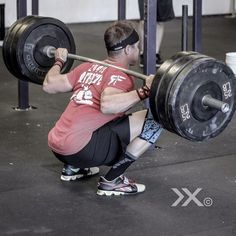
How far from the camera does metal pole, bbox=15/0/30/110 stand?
4367 millimetres

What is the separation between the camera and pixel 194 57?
8.54ft

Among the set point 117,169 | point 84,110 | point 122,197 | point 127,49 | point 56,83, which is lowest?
point 122,197

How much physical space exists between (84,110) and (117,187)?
371 millimetres

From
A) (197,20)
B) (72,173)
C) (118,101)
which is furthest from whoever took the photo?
(197,20)

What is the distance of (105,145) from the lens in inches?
118

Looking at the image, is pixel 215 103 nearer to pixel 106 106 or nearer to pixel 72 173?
pixel 106 106

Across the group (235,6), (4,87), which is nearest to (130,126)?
(4,87)

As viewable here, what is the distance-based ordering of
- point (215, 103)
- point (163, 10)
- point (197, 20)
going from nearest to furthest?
point (215, 103), point (197, 20), point (163, 10)

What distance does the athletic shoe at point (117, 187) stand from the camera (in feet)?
9.96

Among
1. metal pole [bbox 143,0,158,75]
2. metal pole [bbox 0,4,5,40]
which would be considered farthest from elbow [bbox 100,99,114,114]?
metal pole [bbox 0,4,5,40]

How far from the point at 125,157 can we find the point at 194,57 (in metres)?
0.62

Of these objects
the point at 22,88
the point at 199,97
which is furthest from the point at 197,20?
the point at 199,97

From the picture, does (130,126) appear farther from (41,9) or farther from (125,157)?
(41,9)

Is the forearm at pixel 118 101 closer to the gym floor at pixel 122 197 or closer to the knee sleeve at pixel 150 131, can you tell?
the knee sleeve at pixel 150 131
